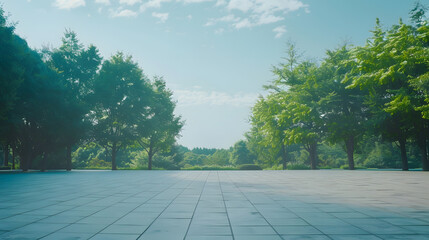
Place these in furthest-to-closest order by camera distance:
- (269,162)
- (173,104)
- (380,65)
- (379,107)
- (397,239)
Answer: (269,162) → (173,104) → (379,107) → (380,65) → (397,239)

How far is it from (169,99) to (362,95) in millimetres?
23703

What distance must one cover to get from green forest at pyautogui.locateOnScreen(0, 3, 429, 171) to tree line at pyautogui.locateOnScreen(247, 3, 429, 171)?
3.5 inches

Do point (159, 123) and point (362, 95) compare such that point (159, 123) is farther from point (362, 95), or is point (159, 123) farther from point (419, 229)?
point (419, 229)

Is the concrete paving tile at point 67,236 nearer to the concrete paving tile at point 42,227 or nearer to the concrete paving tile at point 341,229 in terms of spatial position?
the concrete paving tile at point 42,227

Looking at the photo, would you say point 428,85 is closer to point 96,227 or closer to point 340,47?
point 340,47

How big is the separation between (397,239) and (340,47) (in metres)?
27.7

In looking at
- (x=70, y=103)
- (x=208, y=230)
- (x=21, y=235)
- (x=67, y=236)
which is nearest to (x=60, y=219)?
(x=21, y=235)

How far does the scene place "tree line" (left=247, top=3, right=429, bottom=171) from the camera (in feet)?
58.9

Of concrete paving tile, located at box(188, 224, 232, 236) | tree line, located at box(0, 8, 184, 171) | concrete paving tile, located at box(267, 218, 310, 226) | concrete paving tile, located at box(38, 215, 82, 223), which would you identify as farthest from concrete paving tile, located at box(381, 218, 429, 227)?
tree line, located at box(0, 8, 184, 171)

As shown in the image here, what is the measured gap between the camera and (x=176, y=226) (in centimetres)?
492

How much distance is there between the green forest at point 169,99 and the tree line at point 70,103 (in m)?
0.09

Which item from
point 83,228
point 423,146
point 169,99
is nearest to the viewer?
point 83,228

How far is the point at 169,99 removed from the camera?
36406 millimetres

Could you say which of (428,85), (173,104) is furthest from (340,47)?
(173,104)
